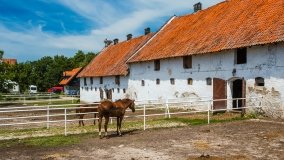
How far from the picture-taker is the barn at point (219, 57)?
61.7ft

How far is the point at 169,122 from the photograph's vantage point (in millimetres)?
17766

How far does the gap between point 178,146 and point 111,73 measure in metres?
25.2

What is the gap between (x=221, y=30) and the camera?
76.9ft

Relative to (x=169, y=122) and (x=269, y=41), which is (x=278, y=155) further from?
A: (x=269, y=41)

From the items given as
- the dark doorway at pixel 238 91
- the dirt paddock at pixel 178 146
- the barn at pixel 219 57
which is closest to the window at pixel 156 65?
the barn at pixel 219 57

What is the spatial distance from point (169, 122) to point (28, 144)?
7.66 meters

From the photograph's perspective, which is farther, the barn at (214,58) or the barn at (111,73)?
the barn at (111,73)

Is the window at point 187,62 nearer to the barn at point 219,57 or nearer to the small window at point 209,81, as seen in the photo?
the barn at point 219,57

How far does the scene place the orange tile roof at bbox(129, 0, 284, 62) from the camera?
19406 millimetres

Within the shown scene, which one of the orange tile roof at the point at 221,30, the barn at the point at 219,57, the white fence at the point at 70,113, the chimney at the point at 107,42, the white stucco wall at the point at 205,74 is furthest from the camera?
the chimney at the point at 107,42

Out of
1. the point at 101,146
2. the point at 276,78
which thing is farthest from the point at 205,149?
the point at 276,78

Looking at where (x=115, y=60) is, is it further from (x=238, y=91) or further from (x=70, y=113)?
(x=238, y=91)

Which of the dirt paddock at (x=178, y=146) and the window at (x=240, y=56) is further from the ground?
the window at (x=240, y=56)

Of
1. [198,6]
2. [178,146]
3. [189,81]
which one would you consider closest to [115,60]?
[198,6]
